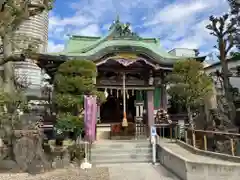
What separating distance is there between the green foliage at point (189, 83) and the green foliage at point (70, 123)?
4.45 m

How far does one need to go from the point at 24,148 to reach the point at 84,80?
12.3 ft

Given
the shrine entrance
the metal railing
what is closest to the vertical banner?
the metal railing

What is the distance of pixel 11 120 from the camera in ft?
31.5

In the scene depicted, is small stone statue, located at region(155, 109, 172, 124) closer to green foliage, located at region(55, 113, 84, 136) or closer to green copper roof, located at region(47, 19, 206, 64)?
green copper roof, located at region(47, 19, 206, 64)

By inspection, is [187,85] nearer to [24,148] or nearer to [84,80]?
[84,80]

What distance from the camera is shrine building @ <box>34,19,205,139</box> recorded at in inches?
522

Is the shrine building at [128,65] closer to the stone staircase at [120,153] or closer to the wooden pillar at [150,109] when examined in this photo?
the wooden pillar at [150,109]

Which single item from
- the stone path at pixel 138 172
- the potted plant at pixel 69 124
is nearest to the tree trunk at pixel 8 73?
the potted plant at pixel 69 124

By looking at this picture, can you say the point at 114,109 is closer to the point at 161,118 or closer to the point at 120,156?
the point at 161,118

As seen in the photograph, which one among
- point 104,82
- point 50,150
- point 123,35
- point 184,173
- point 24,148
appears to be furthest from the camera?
point 123,35

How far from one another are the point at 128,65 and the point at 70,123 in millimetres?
5015

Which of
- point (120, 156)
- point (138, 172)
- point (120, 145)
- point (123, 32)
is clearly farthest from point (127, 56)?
point (138, 172)

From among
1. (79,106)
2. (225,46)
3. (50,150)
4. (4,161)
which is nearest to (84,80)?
(79,106)

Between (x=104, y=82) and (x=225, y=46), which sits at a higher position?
(x=225, y=46)
